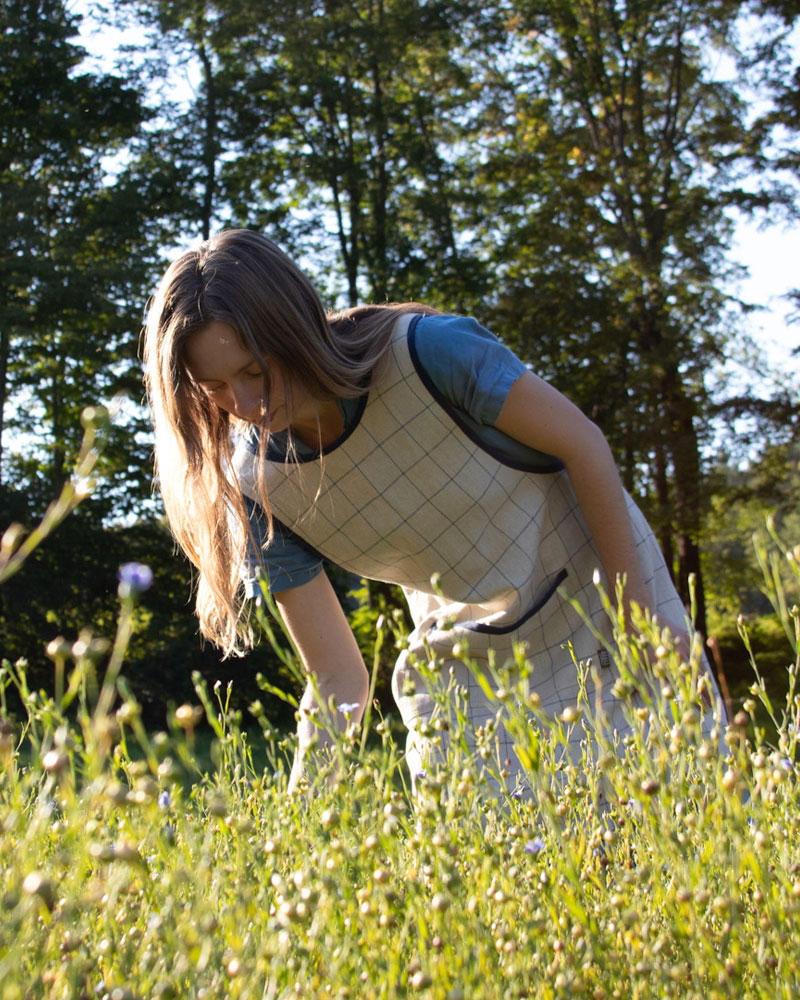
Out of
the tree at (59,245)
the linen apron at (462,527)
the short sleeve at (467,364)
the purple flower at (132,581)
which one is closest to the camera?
the purple flower at (132,581)

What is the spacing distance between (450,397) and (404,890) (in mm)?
1253

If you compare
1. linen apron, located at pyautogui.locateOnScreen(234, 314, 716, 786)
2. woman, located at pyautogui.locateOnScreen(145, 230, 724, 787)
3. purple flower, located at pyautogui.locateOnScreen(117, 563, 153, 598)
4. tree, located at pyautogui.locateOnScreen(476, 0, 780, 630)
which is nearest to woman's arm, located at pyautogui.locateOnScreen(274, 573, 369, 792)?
woman, located at pyautogui.locateOnScreen(145, 230, 724, 787)

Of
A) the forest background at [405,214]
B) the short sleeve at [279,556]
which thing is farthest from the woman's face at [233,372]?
the forest background at [405,214]

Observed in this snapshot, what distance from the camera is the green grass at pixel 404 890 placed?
2.74ft

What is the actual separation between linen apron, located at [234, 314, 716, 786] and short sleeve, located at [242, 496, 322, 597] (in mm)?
41

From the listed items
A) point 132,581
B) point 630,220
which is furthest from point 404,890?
point 630,220

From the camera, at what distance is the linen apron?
2.20 meters

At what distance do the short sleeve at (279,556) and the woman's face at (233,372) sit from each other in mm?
408

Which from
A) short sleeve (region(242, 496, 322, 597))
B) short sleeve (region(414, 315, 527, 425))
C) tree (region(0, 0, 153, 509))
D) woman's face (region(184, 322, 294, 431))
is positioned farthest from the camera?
tree (region(0, 0, 153, 509))

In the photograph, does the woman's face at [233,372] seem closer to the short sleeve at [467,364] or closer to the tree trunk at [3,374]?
the short sleeve at [467,364]

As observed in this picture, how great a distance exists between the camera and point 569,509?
229cm

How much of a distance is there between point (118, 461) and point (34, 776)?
603 inches

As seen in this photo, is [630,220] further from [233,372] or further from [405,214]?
[233,372]

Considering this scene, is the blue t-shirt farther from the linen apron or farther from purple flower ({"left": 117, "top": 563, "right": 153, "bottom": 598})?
purple flower ({"left": 117, "top": 563, "right": 153, "bottom": 598})
